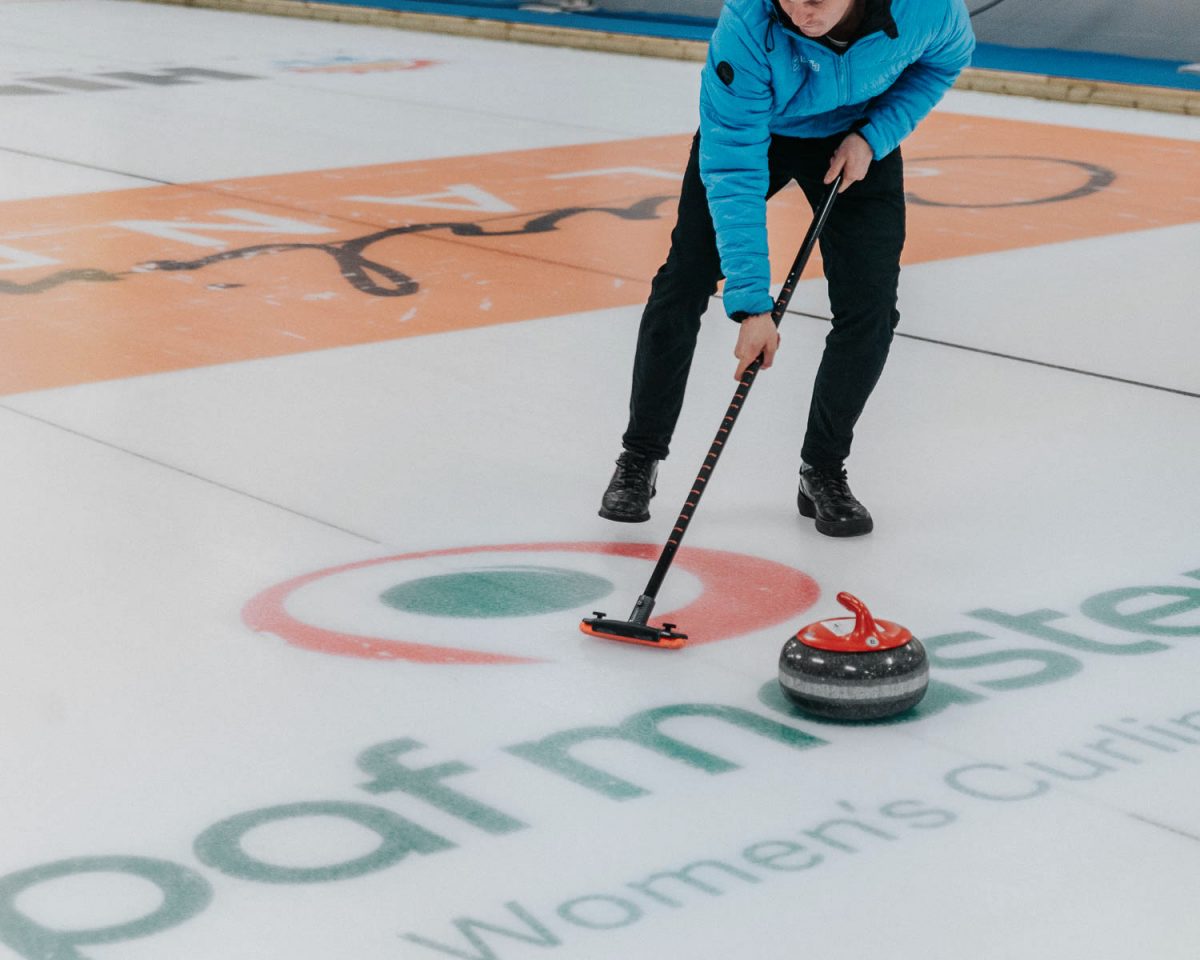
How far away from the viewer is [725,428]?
360 centimetres

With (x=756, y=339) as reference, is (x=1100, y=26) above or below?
above

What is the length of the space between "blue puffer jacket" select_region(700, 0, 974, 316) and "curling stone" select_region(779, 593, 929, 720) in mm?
763

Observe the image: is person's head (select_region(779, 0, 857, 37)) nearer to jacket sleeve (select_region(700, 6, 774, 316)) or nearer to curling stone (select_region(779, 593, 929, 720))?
jacket sleeve (select_region(700, 6, 774, 316))

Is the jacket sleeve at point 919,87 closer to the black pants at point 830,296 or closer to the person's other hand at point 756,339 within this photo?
the black pants at point 830,296

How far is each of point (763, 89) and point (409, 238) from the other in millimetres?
3539

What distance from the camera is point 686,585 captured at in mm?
3691

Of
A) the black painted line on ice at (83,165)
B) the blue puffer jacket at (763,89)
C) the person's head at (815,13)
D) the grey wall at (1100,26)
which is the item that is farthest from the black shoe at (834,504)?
the grey wall at (1100,26)

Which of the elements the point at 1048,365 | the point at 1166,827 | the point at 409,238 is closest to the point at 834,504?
the point at 1166,827

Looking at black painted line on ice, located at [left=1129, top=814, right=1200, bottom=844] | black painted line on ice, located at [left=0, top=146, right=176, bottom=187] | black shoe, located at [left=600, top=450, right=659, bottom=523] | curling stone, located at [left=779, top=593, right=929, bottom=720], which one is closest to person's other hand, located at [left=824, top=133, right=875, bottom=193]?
black shoe, located at [left=600, top=450, right=659, bottom=523]

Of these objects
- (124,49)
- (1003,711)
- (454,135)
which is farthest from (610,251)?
(124,49)

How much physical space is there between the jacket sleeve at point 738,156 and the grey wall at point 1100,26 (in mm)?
9589

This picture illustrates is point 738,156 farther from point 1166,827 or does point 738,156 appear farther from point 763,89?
point 1166,827

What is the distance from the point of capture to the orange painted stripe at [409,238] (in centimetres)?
561

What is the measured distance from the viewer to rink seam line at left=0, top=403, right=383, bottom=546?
156 inches
